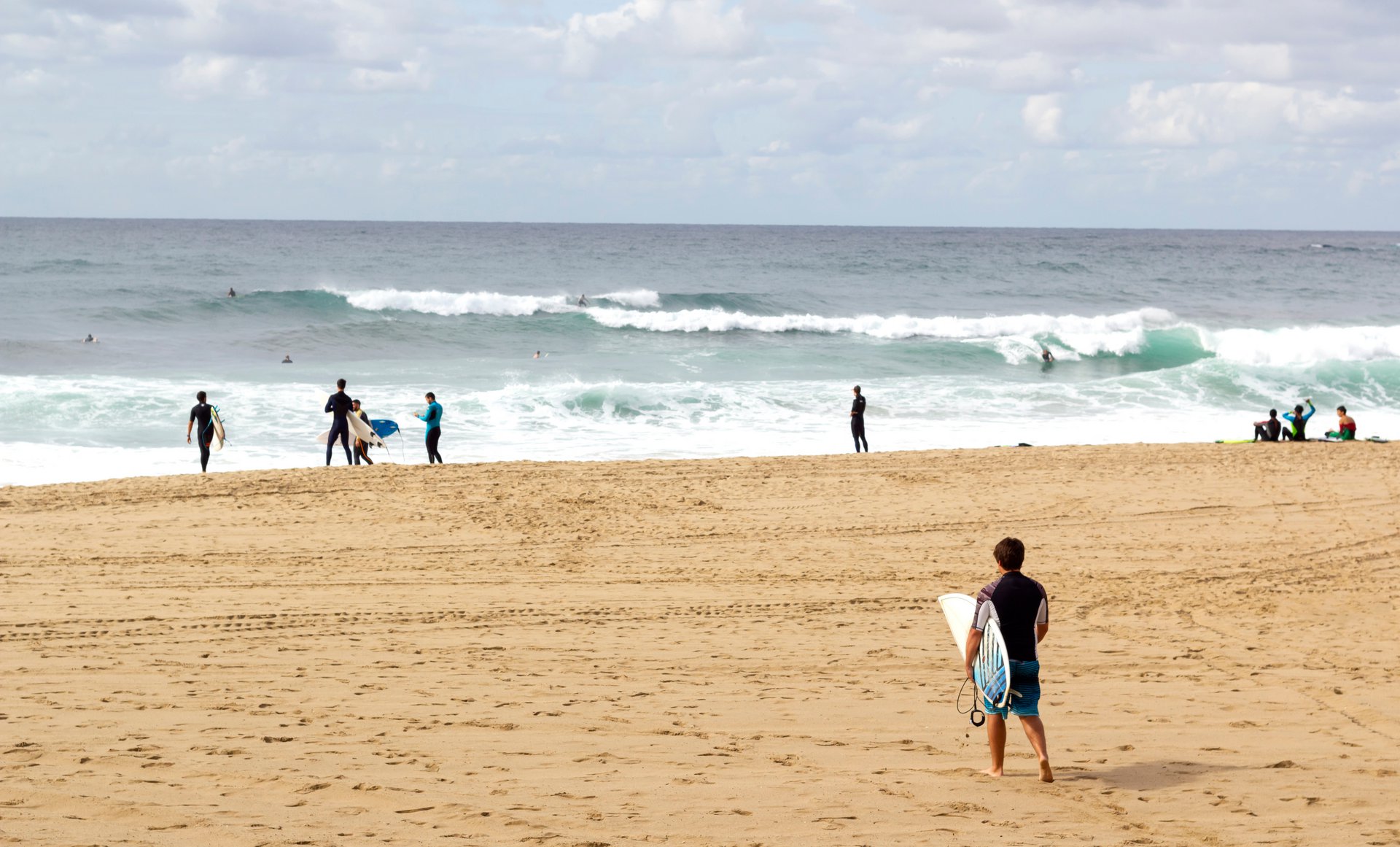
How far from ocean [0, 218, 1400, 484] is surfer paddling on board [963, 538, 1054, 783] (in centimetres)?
1242

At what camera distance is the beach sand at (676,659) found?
513cm

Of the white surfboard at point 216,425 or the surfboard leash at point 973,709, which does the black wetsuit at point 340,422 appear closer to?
the white surfboard at point 216,425

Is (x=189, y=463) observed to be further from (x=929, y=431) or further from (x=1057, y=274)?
(x=1057, y=274)

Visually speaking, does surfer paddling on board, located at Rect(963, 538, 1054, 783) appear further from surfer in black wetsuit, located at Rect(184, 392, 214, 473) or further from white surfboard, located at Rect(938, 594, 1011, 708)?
surfer in black wetsuit, located at Rect(184, 392, 214, 473)

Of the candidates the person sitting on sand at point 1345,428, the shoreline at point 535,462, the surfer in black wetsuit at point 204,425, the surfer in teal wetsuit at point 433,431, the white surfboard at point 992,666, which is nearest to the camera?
the white surfboard at point 992,666

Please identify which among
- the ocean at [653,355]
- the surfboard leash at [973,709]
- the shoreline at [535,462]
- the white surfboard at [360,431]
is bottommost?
the surfboard leash at [973,709]

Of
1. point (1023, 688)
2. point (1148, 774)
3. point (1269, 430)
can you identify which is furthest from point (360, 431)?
point (1269, 430)

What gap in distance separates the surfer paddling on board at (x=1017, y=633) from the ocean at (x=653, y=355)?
40.8 feet

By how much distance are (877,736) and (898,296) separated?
44734mm

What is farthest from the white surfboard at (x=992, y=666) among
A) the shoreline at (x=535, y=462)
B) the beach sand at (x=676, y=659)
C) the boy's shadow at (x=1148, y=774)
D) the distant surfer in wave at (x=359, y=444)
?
the distant surfer in wave at (x=359, y=444)

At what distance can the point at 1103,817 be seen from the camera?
5125 millimetres

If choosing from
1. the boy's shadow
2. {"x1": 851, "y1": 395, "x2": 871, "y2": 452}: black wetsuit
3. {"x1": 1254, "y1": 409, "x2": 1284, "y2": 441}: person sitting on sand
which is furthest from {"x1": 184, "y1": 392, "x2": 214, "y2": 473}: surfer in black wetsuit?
{"x1": 1254, "y1": 409, "x2": 1284, "y2": 441}: person sitting on sand

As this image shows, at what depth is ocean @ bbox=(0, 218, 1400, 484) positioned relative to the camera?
19.5 m

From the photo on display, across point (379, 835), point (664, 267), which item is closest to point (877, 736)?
point (379, 835)
